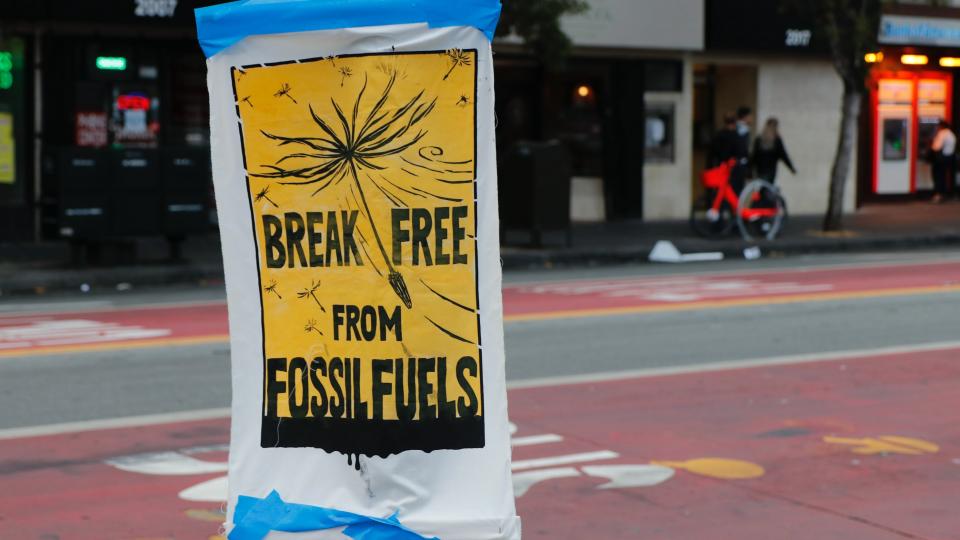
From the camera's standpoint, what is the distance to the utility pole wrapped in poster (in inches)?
154

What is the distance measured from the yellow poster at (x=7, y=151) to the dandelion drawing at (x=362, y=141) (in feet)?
58.1

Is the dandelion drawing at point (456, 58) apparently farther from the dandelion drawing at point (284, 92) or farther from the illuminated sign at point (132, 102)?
the illuminated sign at point (132, 102)

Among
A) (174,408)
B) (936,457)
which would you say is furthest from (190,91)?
(936,457)

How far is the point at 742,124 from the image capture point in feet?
77.5

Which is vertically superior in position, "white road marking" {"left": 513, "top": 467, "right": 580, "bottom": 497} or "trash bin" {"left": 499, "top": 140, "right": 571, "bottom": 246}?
"trash bin" {"left": 499, "top": 140, "right": 571, "bottom": 246}

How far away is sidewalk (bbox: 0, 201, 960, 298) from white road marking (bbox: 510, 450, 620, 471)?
34.7ft

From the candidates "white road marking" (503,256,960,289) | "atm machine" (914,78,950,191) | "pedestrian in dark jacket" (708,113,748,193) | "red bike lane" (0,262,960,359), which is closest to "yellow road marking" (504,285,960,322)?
"red bike lane" (0,262,960,359)

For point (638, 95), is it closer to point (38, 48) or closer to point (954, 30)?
point (954, 30)

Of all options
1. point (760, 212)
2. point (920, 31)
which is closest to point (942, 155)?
point (920, 31)

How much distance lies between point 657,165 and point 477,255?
22997 mm

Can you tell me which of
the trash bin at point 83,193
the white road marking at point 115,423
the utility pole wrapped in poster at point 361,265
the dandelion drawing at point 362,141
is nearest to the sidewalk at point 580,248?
the trash bin at point 83,193

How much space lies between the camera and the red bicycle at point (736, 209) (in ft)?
73.0

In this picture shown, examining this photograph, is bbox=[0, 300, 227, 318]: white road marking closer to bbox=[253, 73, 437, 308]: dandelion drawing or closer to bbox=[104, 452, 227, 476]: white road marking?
bbox=[104, 452, 227, 476]: white road marking

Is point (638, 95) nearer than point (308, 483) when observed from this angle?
No
